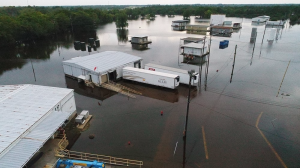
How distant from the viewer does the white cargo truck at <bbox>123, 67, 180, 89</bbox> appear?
1096 inches

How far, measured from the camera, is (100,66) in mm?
30609

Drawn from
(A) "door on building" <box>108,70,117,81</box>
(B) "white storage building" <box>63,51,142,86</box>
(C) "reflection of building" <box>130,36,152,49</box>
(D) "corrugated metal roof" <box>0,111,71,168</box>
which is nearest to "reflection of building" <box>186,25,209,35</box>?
(C) "reflection of building" <box>130,36,152,49</box>

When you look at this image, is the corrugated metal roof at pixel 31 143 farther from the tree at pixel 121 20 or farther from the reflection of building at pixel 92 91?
the tree at pixel 121 20

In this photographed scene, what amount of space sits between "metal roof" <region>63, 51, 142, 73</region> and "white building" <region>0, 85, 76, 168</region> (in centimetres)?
987

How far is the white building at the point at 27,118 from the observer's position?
12633 mm

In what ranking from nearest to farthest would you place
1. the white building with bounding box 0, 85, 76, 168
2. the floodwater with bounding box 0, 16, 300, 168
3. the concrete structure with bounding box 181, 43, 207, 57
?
the white building with bounding box 0, 85, 76, 168 → the floodwater with bounding box 0, 16, 300, 168 → the concrete structure with bounding box 181, 43, 207, 57

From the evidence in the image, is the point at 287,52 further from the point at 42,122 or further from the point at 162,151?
the point at 42,122

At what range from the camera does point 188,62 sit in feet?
140

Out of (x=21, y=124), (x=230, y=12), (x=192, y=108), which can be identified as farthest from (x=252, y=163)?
(x=230, y=12)

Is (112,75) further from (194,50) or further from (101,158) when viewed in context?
(194,50)

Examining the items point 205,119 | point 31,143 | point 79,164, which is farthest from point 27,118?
point 205,119

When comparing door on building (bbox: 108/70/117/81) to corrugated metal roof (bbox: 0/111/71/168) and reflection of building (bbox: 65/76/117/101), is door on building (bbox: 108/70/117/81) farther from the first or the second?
corrugated metal roof (bbox: 0/111/71/168)

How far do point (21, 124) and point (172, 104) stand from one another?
15991 millimetres

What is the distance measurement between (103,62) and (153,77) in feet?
30.3
